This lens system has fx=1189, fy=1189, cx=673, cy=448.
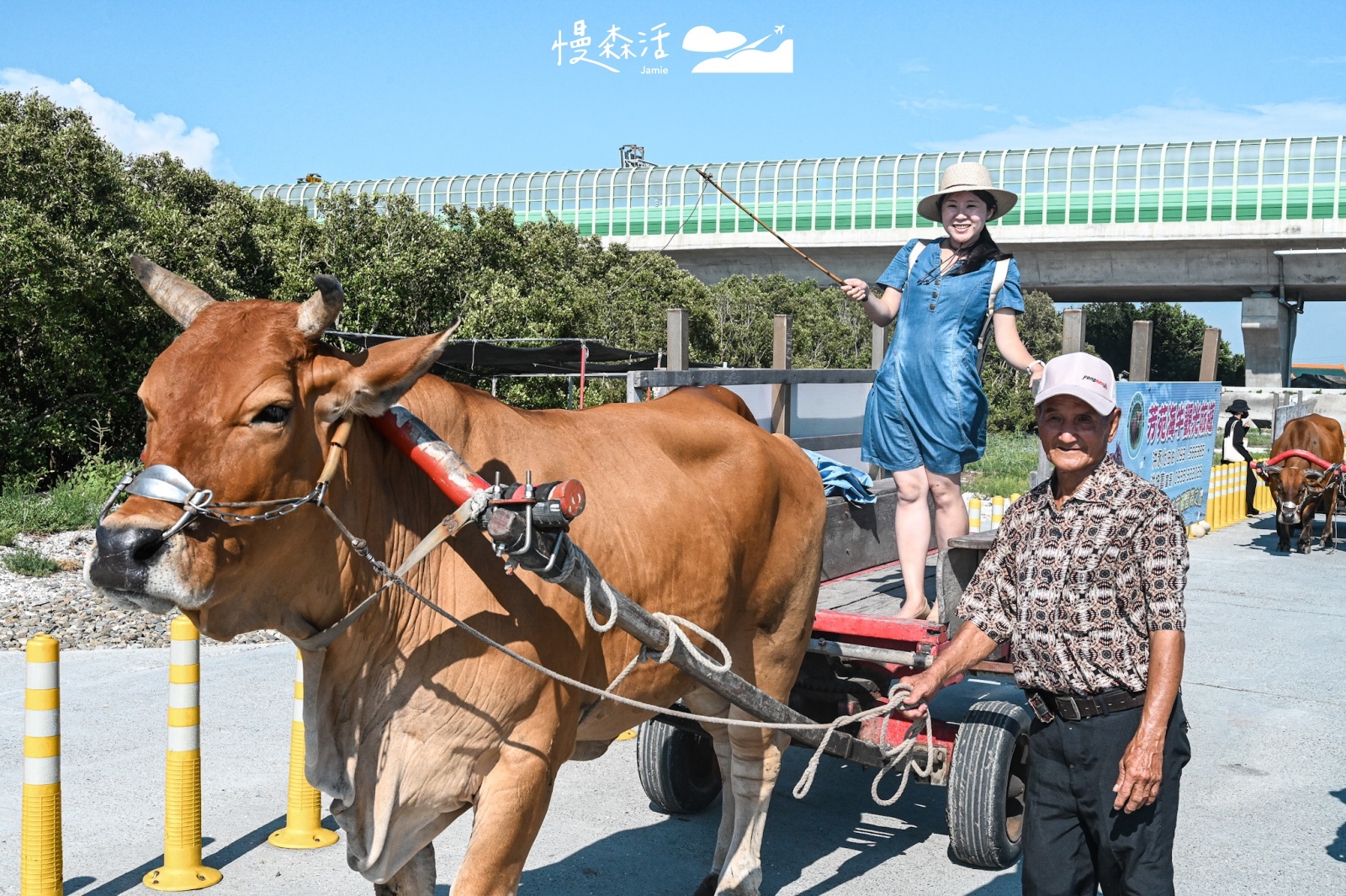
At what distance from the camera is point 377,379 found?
2.79 metres

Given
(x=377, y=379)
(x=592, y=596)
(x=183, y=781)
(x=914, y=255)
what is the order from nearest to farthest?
(x=377, y=379)
(x=592, y=596)
(x=183, y=781)
(x=914, y=255)

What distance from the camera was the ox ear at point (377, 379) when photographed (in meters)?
2.77

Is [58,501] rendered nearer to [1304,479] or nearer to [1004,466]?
[1304,479]

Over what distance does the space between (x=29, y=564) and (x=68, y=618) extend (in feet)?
4.18

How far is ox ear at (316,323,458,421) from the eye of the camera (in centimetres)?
277

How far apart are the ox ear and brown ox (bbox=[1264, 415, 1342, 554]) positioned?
15.3 meters

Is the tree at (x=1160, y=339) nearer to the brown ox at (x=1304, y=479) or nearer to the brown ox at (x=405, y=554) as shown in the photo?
the brown ox at (x=1304, y=479)

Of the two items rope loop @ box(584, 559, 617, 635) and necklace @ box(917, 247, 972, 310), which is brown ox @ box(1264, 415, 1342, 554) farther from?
rope loop @ box(584, 559, 617, 635)

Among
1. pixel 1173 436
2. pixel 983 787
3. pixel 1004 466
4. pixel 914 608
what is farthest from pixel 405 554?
pixel 1004 466

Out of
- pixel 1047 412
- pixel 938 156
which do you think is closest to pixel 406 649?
pixel 1047 412

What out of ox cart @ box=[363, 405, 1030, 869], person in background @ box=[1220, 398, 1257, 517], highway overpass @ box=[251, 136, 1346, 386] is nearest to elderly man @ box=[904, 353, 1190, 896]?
ox cart @ box=[363, 405, 1030, 869]

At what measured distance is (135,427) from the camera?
49.5 feet

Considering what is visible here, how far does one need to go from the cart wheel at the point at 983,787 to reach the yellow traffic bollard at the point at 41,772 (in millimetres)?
3586

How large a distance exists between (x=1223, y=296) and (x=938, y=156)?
11842 millimetres
